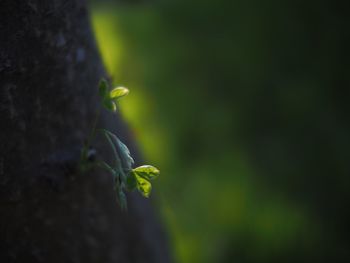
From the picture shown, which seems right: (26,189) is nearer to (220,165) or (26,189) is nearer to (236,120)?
(220,165)

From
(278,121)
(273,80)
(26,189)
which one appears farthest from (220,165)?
(26,189)

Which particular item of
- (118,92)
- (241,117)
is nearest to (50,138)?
(118,92)

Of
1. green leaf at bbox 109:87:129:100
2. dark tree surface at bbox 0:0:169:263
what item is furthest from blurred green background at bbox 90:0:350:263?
green leaf at bbox 109:87:129:100

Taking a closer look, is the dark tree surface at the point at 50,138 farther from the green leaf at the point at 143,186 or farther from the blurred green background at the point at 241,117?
the blurred green background at the point at 241,117

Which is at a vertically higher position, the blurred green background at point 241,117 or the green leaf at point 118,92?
the green leaf at point 118,92

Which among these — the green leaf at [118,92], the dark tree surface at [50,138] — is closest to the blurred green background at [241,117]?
the dark tree surface at [50,138]

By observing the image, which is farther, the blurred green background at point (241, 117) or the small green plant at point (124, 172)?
the blurred green background at point (241, 117)
